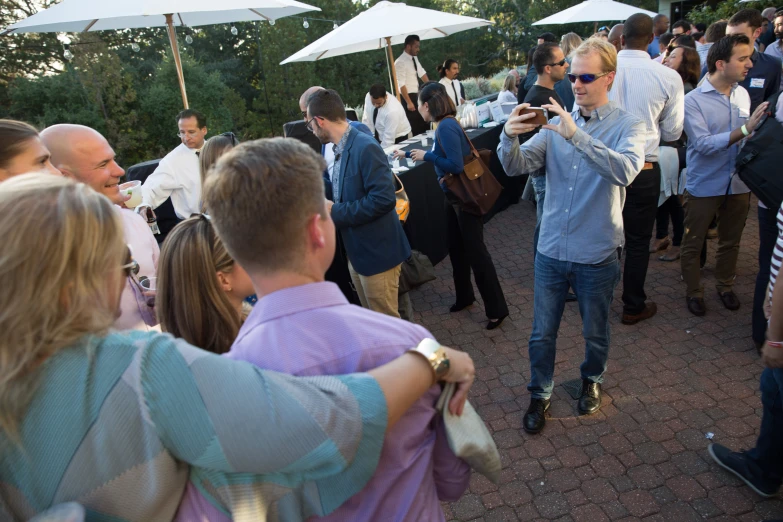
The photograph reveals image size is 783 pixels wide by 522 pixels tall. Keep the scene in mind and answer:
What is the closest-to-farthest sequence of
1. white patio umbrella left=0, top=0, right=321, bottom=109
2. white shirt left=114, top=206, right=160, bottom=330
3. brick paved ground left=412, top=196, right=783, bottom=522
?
1. white shirt left=114, top=206, right=160, bottom=330
2. brick paved ground left=412, top=196, right=783, bottom=522
3. white patio umbrella left=0, top=0, right=321, bottom=109

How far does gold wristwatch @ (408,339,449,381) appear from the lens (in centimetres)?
122

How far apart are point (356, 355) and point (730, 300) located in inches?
178

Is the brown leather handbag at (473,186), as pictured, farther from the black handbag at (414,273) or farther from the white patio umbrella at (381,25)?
the white patio umbrella at (381,25)

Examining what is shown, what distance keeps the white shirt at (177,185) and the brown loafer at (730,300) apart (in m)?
4.64

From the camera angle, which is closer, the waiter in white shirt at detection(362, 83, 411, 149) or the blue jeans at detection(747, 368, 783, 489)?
the blue jeans at detection(747, 368, 783, 489)

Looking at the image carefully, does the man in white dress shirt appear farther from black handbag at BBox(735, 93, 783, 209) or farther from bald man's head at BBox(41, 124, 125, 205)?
bald man's head at BBox(41, 124, 125, 205)

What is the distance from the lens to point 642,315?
A: 4594 millimetres

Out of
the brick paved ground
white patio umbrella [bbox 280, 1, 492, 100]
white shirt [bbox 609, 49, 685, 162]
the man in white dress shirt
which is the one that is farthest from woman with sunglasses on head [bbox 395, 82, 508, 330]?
white patio umbrella [bbox 280, 1, 492, 100]

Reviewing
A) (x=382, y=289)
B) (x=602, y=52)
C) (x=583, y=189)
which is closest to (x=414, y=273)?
(x=382, y=289)

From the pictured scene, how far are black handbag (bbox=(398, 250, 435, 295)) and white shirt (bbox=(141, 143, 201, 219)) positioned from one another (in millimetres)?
1937

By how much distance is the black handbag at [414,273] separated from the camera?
4.80 meters

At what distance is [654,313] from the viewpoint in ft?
15.3

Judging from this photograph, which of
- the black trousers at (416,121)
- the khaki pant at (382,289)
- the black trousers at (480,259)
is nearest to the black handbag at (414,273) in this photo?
the black trousers at (480,259)

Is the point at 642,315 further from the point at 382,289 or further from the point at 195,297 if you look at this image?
the point at 195,297
